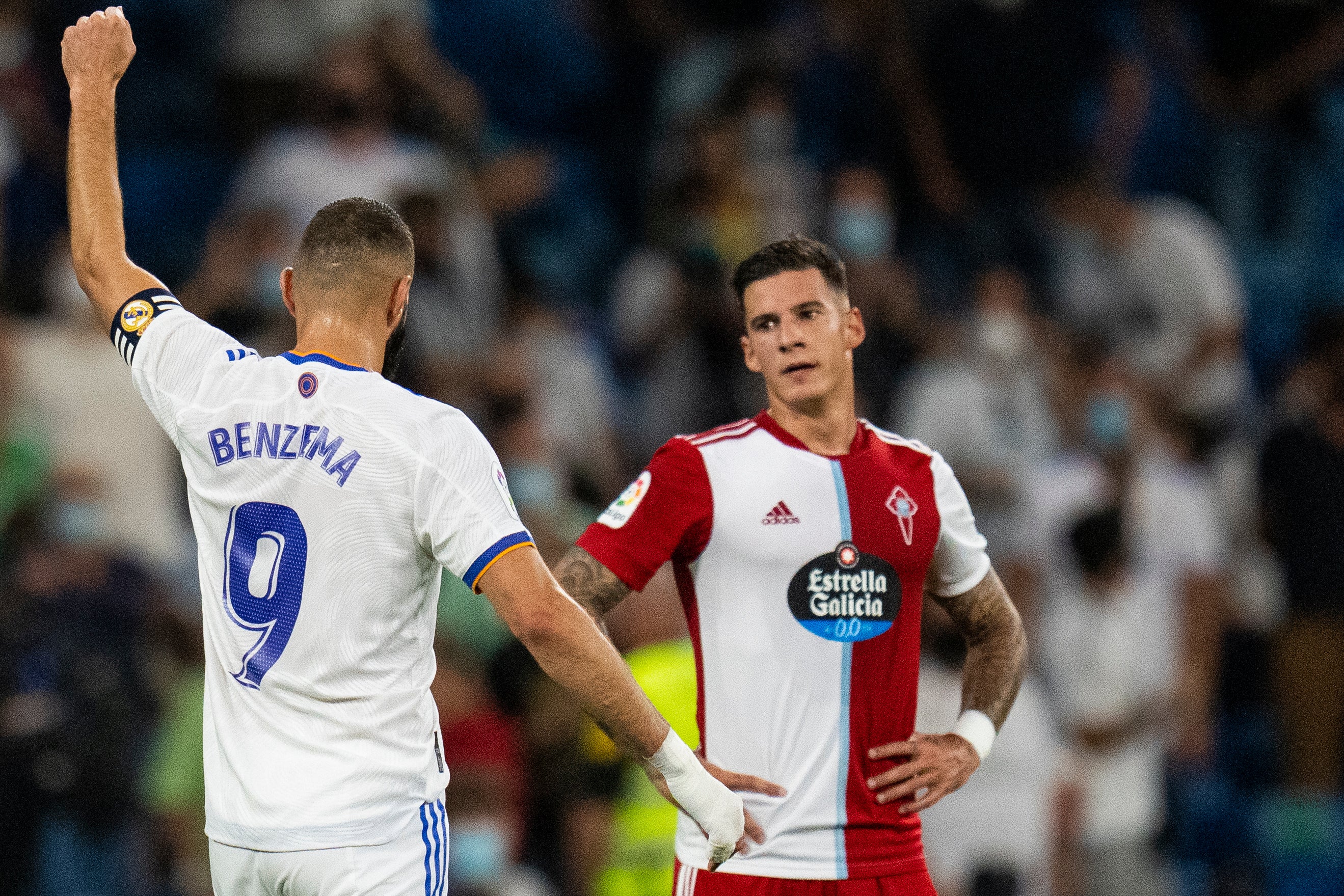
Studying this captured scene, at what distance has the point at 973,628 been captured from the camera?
502 centimetres

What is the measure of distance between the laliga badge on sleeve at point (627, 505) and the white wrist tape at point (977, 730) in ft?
3.56

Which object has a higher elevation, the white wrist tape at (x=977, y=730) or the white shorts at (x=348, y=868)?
the white wrist tape at (x=977, y=730)

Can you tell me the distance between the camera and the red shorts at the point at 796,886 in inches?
179

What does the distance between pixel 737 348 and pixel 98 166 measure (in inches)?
226

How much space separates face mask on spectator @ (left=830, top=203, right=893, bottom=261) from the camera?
990cm

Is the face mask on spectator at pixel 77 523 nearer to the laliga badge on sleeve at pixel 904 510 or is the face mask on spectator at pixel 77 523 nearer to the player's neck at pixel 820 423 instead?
the player's neck at pixel 820 423

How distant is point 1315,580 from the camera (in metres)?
10.2

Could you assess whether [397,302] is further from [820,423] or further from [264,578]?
[820,423]

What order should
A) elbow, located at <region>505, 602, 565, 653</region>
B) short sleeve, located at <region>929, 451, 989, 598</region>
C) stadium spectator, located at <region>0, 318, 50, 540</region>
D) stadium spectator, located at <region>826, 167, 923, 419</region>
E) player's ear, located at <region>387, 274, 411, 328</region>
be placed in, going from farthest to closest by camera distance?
stadium spectator, located at <region>826, 167, 923, 419</region> → stadium spectator, located at <region>0, 318, 50, 540</region> → short sleeve, located at <region>929, 451, 989, 598</region> → player's ear, located at <region>387, 274, 411, 328</region> → elbow, located at <region>505, 602, 565, 653</region>

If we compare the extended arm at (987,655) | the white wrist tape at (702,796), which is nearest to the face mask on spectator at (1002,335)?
the extended arm at (987,655)

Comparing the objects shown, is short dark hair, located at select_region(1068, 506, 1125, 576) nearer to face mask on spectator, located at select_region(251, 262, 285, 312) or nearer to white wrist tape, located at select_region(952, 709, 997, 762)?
face mask on spectator, located at select_region(251, 262, 285, 312)

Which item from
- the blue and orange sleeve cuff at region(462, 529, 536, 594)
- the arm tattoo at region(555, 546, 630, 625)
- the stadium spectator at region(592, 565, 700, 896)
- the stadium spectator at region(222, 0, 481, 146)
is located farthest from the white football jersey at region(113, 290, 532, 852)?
the stadium spectator at region(222, 0, 481, 146)

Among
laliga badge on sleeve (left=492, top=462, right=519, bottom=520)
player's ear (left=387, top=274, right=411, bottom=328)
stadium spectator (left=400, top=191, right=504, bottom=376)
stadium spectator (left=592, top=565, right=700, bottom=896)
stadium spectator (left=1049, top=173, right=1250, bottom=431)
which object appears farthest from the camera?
stadium spectator (left=1049, top=173, right=1250, bottom=431)

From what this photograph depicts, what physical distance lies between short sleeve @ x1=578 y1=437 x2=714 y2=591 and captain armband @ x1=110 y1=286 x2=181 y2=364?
49.1 inches
